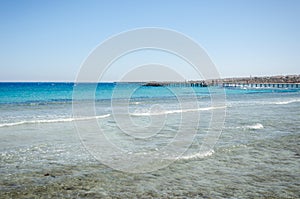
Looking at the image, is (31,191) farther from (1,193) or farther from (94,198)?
(94,198)

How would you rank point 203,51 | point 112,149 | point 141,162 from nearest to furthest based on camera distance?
point 141,162, point 203,51, point 112,149

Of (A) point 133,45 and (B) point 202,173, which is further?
(A) point 133,45

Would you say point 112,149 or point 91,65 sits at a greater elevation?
point 91,65

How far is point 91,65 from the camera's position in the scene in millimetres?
9570

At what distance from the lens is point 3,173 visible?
8.32 m

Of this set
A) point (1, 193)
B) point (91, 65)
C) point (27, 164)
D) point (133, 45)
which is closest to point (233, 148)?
point (133, 45)

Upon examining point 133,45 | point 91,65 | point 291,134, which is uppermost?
point 133,45

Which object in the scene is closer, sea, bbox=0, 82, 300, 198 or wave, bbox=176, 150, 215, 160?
sea, bbox=0, 82, 300, 198

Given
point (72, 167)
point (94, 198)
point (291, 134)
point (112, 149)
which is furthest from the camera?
point (291, 134)

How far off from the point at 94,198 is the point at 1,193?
213 centimetres

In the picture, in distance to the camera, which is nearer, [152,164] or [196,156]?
[152,164]

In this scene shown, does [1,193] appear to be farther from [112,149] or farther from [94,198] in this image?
[112,149]

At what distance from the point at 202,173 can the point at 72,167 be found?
12.7ft

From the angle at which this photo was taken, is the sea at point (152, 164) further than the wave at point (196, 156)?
No
